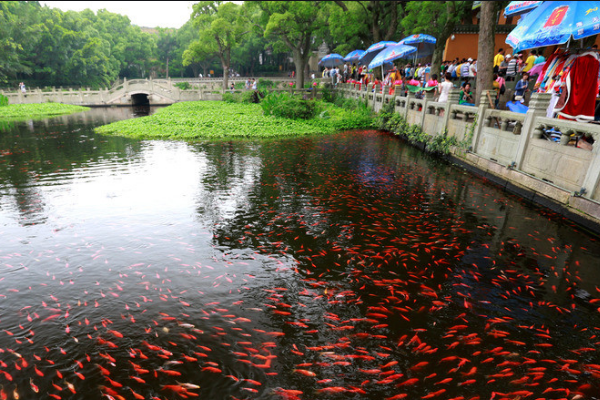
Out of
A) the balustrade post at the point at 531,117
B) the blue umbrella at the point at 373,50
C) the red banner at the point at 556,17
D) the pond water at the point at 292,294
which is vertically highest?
the blue umbrella at the point at 373,50

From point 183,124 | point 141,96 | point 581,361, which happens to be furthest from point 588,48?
point 141,96

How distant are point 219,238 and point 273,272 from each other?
1545 mm

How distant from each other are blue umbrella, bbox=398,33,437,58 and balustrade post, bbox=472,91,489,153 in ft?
26.0

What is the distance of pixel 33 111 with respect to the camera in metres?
29.9

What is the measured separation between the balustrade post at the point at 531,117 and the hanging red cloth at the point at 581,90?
1.29 feet

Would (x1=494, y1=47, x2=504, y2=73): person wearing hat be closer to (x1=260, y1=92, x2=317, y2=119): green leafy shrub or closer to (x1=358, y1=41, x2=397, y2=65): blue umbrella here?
(x1=358, y1=41, x2=397, y2=65): blue umbrella

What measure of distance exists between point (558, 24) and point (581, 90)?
1.68 meters

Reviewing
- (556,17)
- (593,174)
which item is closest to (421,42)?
(556,17)

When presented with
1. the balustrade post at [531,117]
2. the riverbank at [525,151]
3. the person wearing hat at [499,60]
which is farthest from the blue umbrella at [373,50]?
the balustrade post at [531,117]

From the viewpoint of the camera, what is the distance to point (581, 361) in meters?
3.48

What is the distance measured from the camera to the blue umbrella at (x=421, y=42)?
54.3ft

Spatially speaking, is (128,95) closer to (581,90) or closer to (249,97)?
(249,97)

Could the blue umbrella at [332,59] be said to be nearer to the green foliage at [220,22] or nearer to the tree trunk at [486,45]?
the green foliage at [220,22]

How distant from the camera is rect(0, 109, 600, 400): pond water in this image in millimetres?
3307
